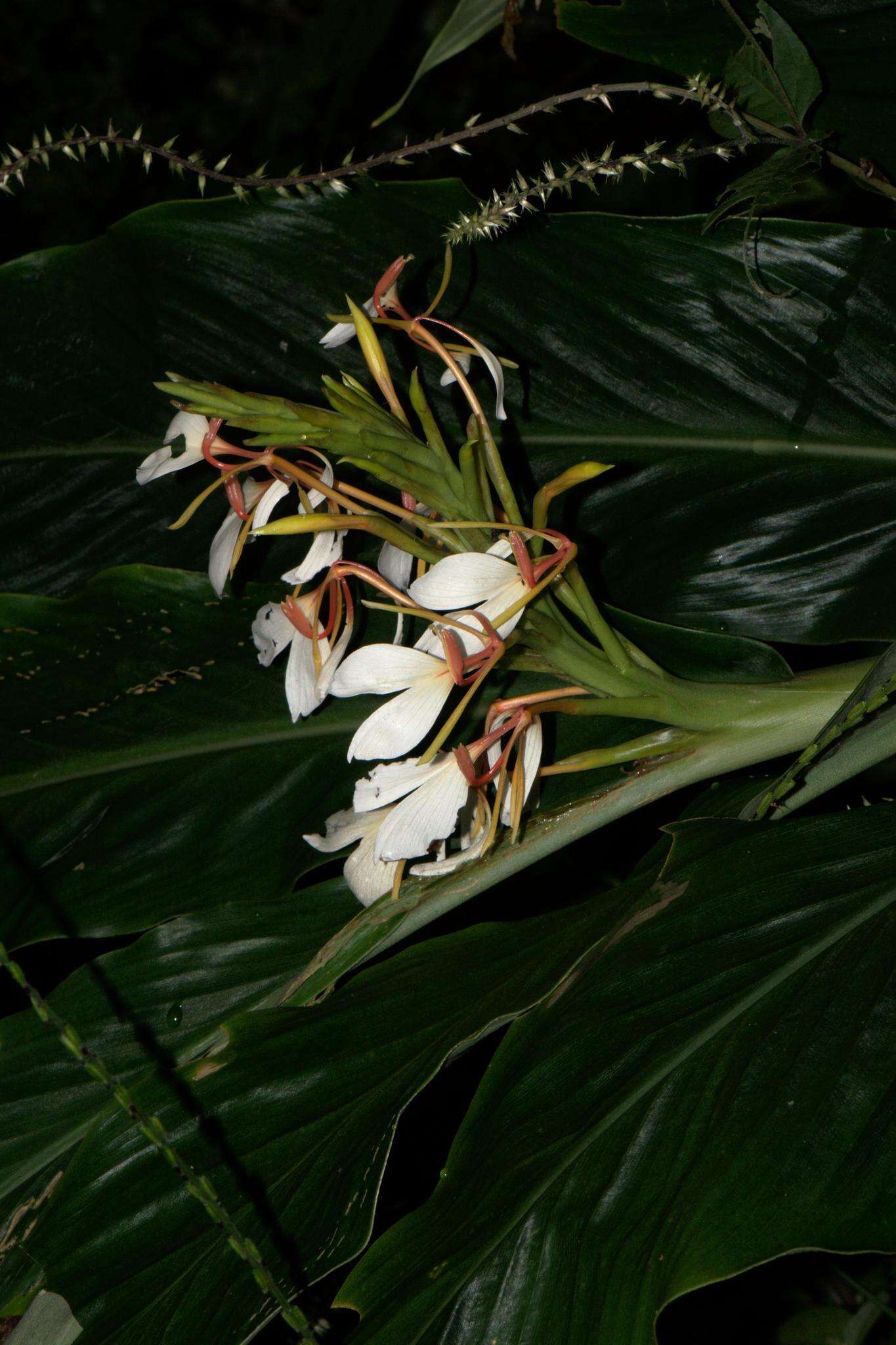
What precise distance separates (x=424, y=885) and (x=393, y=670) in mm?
199

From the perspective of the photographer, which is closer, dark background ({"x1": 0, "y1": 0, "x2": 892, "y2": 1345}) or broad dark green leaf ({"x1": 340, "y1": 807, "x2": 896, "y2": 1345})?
broad dark green leaf ({"x1": 340, "y1": 807, "x2": 896, "y2": 1345})

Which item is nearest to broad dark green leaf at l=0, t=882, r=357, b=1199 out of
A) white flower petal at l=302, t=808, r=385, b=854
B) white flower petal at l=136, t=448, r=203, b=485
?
white flower petal at l=302, t=808, r=385, b=854

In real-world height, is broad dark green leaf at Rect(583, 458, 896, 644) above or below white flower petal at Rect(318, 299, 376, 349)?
below

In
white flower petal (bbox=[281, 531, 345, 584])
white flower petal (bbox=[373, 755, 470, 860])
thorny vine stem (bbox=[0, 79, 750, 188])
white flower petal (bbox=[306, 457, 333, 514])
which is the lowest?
white flower petal (bbox=[373, 755, 470, 860])

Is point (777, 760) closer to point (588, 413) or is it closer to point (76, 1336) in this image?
point (588, 413)

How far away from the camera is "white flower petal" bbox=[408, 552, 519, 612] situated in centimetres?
53

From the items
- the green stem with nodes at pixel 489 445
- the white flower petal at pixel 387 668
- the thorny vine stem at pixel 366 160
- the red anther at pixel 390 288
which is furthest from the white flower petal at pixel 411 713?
the thorny vine stem at pixel 366 160

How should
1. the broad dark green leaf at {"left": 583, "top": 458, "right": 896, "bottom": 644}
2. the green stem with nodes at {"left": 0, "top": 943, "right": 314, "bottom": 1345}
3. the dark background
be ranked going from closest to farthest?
the green stem with nodes at {"left": 0, "top": 943, "right": 314, "bottom": 1345} < the broad dark green leaf at {"left": 583, "top": 458, "right": 896, "bottom": 644} < the dark background

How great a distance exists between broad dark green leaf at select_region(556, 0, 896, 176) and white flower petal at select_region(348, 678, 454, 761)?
0.45 meters

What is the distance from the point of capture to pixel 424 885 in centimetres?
68

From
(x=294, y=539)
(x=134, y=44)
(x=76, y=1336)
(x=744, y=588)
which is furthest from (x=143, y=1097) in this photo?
(x=134, y=44)

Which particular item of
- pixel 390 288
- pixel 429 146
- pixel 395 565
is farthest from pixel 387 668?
pixel 429 146

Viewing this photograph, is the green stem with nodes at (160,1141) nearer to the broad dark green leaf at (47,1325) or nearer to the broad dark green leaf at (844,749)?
the broad dark green leaf at (47,1325)

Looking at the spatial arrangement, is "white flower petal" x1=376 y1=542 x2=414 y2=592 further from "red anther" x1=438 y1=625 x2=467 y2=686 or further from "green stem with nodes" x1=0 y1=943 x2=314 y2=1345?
"green stem with nodes" x1=0 y1=943 x2=314 y2=1345
